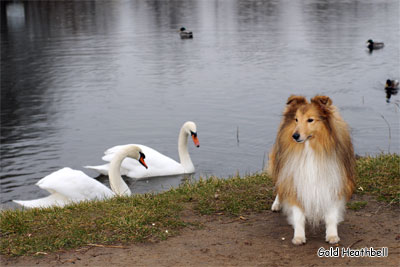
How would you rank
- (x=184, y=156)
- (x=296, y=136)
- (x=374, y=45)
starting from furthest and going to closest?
(x=374, y=45), (x=184, y=156), (x=296, y=136)

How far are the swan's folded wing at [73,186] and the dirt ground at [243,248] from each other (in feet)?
14.9

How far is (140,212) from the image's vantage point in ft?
22.8

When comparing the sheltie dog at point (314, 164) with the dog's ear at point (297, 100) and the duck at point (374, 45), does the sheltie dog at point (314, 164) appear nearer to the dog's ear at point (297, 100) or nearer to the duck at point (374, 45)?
the dog's ear at point (297, 100)

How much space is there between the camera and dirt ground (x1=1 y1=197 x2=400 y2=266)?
5.75 metres

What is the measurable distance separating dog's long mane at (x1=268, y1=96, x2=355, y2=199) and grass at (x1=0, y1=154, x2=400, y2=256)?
1.22 metres

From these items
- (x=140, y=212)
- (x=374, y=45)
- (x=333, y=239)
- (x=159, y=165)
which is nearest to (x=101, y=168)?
(x=159, y=165)

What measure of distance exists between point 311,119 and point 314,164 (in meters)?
0.44

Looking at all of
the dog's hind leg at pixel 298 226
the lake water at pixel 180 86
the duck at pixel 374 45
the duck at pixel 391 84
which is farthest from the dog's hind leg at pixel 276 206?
the duck at pixel 374 45

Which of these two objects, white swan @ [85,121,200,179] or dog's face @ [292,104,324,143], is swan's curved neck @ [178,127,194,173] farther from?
dog's face @ [292,104,324,143]

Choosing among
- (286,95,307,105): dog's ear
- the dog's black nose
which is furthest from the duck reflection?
the dog's black nose

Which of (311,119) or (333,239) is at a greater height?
(311,119)

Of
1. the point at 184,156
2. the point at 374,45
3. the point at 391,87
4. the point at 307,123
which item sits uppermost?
the point at 307,123

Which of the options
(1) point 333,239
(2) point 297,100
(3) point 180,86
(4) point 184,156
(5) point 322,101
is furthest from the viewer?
(3) point 180,86

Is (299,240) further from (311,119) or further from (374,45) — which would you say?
(374,45)
